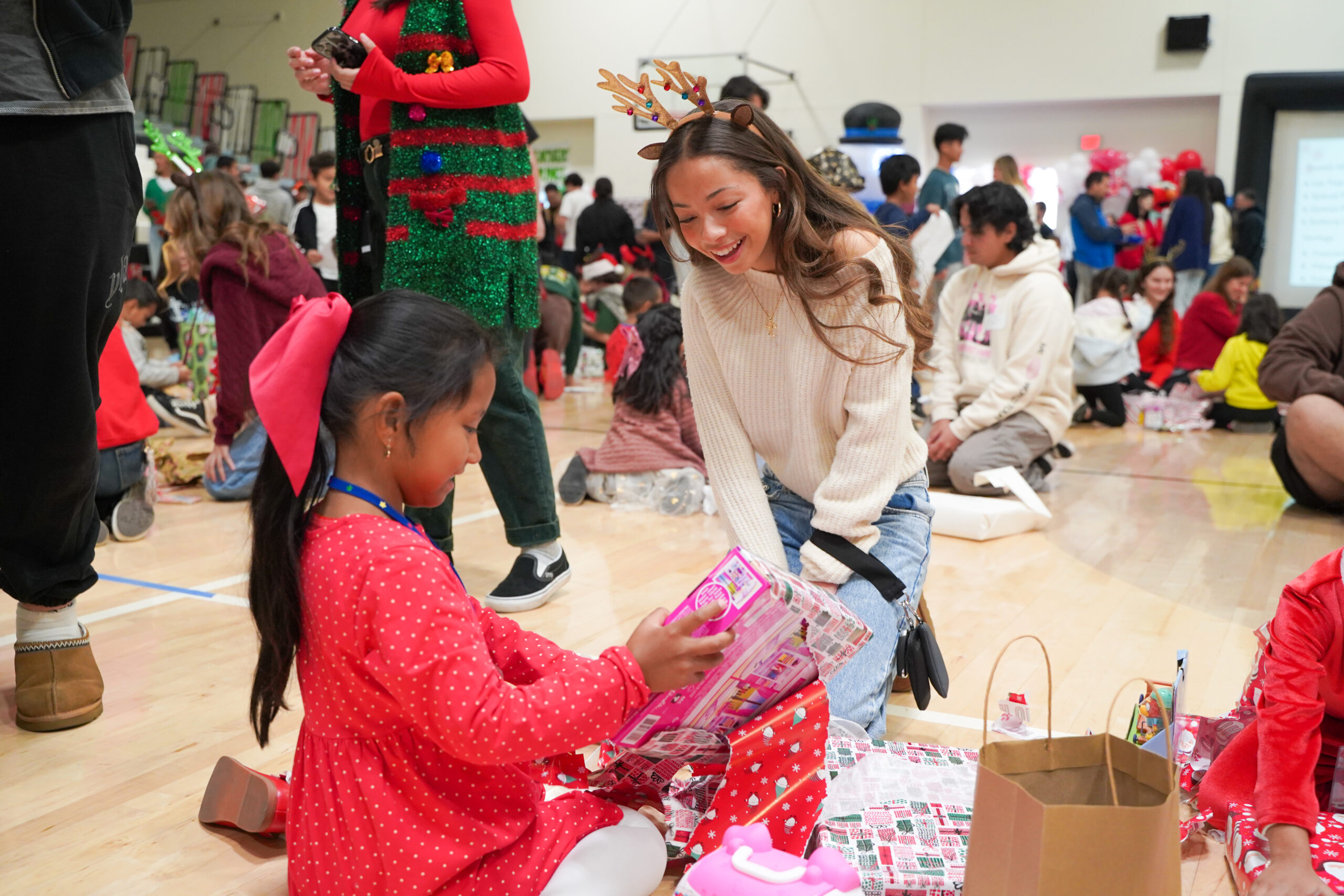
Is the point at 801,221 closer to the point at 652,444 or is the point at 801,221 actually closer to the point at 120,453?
the point at 652,444

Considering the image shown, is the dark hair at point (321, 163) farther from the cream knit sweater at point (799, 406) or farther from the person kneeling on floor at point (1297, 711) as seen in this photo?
the person kneeling on floor at point (1297, 711)

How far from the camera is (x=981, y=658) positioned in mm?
2357

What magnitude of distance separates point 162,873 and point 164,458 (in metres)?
3.02

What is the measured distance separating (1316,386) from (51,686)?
3.66 m

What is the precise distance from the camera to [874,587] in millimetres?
1876

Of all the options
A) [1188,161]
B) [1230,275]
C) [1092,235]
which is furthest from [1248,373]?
[1188,161]

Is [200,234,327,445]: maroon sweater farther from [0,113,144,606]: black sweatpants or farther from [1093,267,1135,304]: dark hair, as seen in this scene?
[1093,267,1135,304]: dark hair

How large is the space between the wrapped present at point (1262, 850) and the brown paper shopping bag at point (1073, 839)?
0.35 meters

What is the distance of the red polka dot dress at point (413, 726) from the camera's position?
45.3 inches

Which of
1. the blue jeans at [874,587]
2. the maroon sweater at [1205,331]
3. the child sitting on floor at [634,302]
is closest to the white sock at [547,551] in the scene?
the blue jeans at [874,587]

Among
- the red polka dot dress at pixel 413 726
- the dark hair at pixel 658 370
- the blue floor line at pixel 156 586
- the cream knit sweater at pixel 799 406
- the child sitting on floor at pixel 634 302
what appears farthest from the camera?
the child sitting on floor at pixel 634 302

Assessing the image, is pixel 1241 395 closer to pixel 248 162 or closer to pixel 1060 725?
pixel 1060 725

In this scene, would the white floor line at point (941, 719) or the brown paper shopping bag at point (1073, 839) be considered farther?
the white floor line at point (941, 719)

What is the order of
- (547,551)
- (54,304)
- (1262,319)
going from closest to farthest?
1. (54,304)
2. (547,551)
3. (1262,319)
